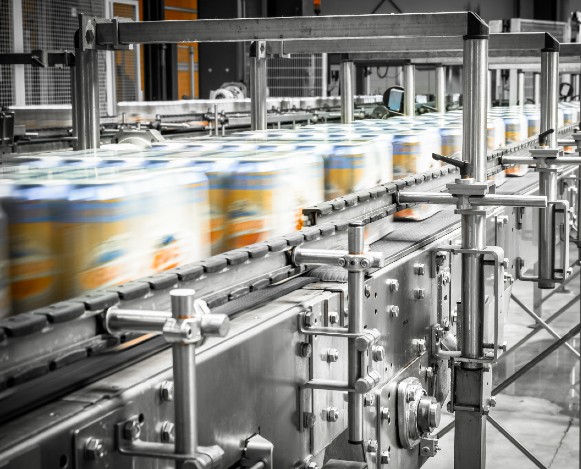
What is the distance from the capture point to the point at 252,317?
3.80 ft

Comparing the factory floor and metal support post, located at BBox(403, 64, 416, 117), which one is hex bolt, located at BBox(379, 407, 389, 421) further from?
the factory floor

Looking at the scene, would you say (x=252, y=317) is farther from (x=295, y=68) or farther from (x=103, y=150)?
(x=295, y=68)

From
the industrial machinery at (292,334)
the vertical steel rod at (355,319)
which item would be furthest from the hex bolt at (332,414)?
the vertical steel rod at (355,319)

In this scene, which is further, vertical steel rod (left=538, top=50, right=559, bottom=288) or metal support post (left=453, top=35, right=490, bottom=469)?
vertical steel rod (left=538, top=50, right=559, bottom=288)

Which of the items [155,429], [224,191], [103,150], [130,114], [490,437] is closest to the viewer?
[155,429]

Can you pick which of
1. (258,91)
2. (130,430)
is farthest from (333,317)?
(258,91)

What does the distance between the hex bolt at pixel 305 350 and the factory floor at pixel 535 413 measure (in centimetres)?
455

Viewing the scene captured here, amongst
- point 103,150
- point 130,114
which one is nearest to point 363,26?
point 103,150

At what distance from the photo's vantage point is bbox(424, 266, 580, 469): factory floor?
588 centimetres

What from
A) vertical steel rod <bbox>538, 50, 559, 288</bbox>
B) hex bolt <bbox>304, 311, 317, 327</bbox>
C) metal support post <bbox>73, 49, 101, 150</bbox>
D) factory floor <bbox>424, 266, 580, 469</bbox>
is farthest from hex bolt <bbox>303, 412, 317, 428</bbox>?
factory floor <bbox>424, 266, 580, 469</bbox>

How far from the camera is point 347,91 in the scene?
122 inches

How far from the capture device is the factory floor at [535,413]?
588 cm

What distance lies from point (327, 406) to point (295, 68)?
22.8ft

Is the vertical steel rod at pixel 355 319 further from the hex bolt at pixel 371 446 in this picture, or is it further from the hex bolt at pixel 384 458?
the hex bolt at pixel 384 458
